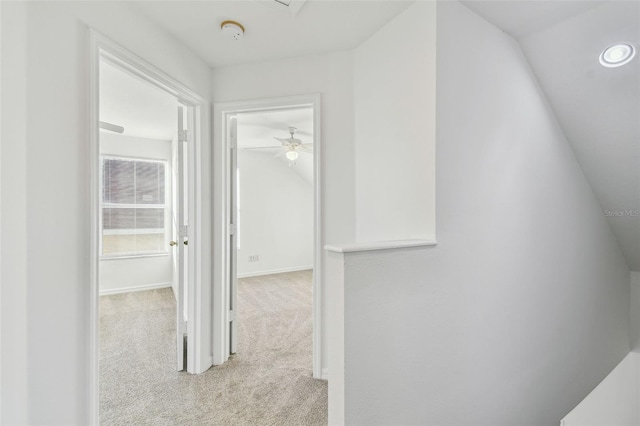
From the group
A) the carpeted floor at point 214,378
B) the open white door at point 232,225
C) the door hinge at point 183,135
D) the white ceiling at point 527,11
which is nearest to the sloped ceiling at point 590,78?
the white ceiling at point 527,11

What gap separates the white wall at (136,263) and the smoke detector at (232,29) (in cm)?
348

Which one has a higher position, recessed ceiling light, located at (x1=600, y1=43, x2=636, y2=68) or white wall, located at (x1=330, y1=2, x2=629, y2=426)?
recessed ceiling light, located at (x1=600, y1=43, x2=636, y2=68)

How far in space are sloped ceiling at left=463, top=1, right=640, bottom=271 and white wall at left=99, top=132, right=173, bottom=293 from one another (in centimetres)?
470

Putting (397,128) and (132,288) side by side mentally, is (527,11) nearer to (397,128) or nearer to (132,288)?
(397,128)

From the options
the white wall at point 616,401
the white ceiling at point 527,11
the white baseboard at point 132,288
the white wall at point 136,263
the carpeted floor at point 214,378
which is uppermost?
the white ceiling at point 527,11

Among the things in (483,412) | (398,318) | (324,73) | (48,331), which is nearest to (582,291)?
(483,412)

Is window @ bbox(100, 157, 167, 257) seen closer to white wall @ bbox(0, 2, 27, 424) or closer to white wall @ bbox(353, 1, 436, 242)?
white wall @ bbox(0, 2, 27, 424)

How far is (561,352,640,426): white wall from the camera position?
2517mm

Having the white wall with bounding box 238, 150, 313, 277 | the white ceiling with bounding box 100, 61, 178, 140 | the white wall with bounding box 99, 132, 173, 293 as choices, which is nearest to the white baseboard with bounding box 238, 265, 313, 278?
the white wall with bounding box 238, 150, 313, 277

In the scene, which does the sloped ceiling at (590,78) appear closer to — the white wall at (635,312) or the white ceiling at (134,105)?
the white wall at (635,312)

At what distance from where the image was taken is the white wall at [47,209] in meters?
1.18

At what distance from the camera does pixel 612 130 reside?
1.99m

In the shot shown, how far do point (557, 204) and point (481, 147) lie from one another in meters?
0.93

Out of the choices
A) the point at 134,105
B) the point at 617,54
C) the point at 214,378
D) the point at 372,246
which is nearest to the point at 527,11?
the point at 617,54
